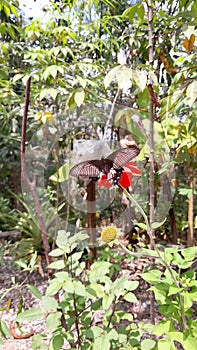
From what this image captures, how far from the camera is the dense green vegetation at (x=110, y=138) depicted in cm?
70

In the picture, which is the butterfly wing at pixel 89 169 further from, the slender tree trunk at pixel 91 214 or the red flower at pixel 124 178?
the slender tree trunk at pixel 91 214

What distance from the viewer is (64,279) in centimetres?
69

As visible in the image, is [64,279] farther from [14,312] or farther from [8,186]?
[8,186]

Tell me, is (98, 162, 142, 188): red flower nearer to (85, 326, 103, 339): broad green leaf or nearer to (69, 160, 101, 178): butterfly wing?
(69, 160, 101, 178): butterfly wing

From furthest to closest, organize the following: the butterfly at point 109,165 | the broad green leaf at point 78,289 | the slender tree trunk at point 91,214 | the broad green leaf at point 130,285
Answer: the slender tree trunk at point 91,214 < the broad green leaf at point 130,285 < the broad green leaf at point 78,289 < the butterfly at point 109,165

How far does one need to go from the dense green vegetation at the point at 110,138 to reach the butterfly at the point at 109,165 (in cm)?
4

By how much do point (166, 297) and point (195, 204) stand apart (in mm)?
1367

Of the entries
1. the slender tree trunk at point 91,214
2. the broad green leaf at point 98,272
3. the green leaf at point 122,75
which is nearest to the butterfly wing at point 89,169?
the green leaf at point 122,75

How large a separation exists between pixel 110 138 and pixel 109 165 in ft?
2.54

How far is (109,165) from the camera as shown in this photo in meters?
0.55

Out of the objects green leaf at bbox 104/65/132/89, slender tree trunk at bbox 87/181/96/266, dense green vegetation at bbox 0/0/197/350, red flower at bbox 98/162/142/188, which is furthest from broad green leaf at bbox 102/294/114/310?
slender tree trunk at bbox 87/181/96/266

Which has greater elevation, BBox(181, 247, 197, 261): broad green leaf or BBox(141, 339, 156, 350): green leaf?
BBox(181, 247, 197, 261): broad green leaf

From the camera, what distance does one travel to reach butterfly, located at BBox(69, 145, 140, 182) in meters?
0.55

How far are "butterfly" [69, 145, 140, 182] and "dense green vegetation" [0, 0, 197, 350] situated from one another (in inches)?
1.7
